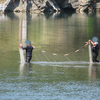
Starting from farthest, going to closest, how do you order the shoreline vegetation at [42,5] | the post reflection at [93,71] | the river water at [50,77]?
1. the shoreline vegetation at [42,5]
2. the post reflection at [93,71]
3. the river water at [50,77]

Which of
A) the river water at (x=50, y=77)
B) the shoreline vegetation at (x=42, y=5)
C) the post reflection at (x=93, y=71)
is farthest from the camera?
the shoreline vegetation at (x=42, y=5)

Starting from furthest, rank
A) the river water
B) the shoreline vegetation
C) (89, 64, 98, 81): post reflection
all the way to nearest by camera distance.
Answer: the shoreline vegetation → (89, 64, 98, 81): post reflection → the river water

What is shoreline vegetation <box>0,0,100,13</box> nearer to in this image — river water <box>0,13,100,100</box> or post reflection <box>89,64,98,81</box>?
river water <box>0,13,100,100</box>

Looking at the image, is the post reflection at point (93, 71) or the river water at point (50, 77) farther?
the post reflection at point (93, 71)

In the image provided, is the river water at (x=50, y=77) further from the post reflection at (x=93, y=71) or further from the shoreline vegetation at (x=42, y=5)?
the shoreline vegetation at (x=42, y=5)

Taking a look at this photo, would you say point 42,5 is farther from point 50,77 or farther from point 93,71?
point 50,77

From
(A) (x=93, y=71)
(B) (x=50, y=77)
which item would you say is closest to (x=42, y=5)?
(A) (x=93, y=71)

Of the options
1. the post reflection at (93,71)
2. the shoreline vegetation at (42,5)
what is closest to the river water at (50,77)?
the post reflection at (93,71)

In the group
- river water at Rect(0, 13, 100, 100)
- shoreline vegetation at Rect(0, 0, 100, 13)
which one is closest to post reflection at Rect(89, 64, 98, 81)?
river water at Rect(0, 13, 100, 100)

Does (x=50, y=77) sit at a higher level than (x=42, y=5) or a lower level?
lower

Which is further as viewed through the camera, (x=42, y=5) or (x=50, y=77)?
(x=42, y=5)

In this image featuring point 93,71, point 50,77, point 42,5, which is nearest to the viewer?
point 50,77

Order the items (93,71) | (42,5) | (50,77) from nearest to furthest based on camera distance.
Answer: (50,77), (93,71), (42,5)

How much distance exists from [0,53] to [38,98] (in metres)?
10.2
